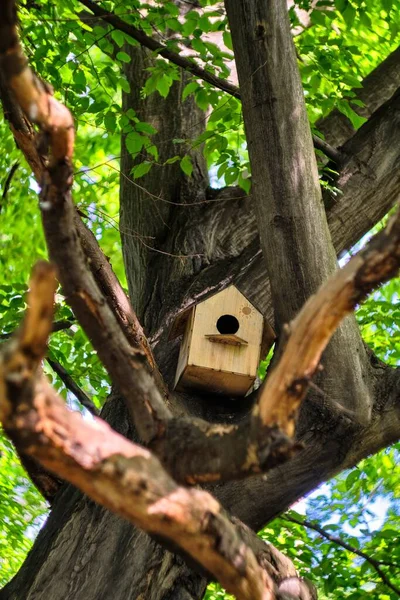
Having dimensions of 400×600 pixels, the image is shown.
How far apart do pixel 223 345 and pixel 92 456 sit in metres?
1.65

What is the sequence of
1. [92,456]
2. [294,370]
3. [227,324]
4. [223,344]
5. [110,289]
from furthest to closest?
[227,324], [223,344], [110,289], [294,370], [92,456]

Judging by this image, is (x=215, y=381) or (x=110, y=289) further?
(x=215, y=381)

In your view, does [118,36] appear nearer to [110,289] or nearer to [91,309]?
[110,289]

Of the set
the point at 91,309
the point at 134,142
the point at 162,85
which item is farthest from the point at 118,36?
the point at 91,309

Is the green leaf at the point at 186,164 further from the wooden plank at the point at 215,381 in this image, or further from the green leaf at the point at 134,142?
the wooden plank at the point at 215,381

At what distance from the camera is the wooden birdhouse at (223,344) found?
336 cm

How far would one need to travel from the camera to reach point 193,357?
10.9ft

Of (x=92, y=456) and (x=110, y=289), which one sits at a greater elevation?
(x=110, y=289)

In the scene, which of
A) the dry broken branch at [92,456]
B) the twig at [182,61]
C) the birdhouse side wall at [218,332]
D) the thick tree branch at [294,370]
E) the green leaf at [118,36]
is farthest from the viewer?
the green leaf at [118,36]

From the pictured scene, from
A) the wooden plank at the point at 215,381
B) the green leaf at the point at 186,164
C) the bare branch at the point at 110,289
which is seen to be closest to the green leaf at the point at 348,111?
the green leaf at the point at 186,164

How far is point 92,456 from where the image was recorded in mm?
1806

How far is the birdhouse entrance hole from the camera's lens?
3477mm

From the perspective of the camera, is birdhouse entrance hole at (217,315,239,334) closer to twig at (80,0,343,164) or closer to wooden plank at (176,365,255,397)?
wooden plank at (176,365,255,397)

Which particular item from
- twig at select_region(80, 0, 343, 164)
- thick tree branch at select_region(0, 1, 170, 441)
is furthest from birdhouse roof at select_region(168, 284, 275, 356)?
thick tree branch at select_region(0, 1, 170, 441)
